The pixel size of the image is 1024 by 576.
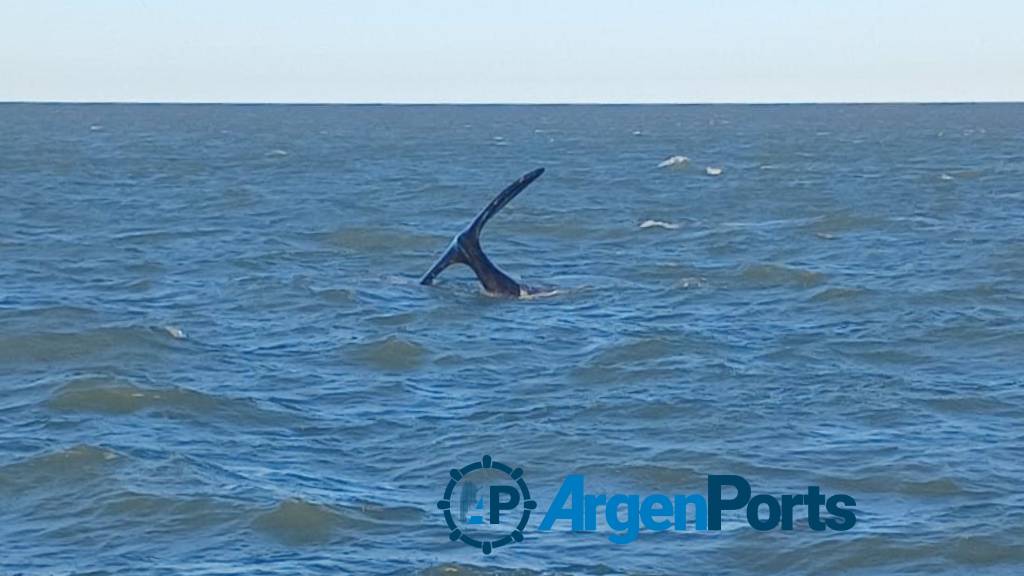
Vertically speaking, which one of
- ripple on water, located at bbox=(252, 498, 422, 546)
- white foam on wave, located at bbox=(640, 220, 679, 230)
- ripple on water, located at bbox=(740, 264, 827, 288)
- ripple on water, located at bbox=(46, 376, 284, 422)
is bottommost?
ripple on water, located at bbox=(252, 498, 422, 546)

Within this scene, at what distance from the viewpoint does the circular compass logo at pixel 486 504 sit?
17297 mm

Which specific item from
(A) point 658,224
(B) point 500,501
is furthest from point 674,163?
(B) point 500,501

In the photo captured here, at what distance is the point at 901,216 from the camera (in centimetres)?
5144

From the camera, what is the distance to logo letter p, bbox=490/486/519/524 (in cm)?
1808

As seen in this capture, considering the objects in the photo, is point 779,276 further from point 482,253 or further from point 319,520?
point 319,520

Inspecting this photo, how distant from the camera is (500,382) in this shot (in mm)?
25281

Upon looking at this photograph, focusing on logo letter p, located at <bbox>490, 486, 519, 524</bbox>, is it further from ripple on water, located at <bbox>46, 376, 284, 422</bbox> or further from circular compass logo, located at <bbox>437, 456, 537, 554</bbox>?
ripple on water, located at <bbox>46, 376, 284, 422</bbox>

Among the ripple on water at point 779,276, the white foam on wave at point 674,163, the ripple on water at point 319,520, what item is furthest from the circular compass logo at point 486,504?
the white foam on wave at point 674,163

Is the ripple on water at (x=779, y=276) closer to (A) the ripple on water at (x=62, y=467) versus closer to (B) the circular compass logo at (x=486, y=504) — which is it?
(B) the circular compass logo at (x=486, y=504)

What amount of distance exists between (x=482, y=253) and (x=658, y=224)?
17.6 meters

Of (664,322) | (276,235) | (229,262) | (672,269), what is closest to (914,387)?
(664,322)

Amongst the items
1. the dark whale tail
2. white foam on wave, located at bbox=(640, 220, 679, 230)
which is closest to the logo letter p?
the dark whale tail

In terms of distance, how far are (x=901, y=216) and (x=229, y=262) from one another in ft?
66.6

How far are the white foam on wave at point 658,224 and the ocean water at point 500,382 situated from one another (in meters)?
0.35
